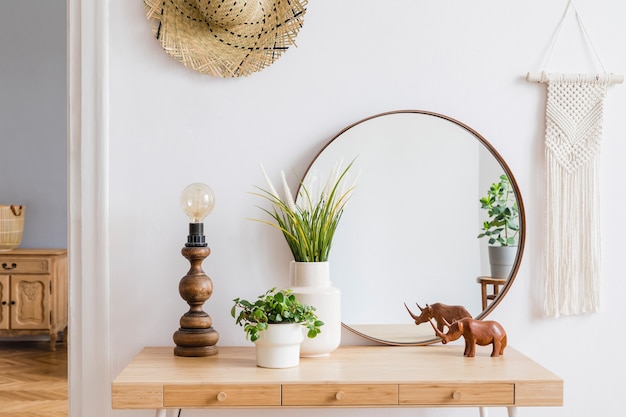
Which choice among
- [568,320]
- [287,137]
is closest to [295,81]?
[287,137]

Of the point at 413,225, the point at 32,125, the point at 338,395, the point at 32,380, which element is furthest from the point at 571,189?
the point at 32,125

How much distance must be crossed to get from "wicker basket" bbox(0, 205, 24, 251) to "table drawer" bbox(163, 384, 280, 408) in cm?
377

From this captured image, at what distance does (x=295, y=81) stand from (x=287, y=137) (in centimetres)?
19

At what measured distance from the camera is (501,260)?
234 cm

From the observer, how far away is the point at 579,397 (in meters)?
2.38

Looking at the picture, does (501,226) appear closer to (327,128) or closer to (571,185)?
(571,185)

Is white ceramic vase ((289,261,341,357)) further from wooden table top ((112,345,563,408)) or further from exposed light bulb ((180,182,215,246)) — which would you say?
exposed light bulb ((180,182,215,246))

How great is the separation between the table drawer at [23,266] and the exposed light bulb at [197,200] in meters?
3.26

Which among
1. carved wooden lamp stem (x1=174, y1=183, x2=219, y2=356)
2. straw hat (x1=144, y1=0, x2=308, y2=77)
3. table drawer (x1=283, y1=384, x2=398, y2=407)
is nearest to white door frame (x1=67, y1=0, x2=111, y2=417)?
straw hat (x1=144, y1=0, x2=308, y2=77)

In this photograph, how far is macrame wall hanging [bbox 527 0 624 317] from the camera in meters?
2.34

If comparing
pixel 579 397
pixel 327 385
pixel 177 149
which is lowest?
pixel 579 397

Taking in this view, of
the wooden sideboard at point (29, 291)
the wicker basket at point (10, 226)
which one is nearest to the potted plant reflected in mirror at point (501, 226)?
the wooden sideboard at point (29, 291)

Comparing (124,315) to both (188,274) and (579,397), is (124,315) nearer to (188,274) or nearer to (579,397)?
(188,274)

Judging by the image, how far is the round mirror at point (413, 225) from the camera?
2.32 metres
